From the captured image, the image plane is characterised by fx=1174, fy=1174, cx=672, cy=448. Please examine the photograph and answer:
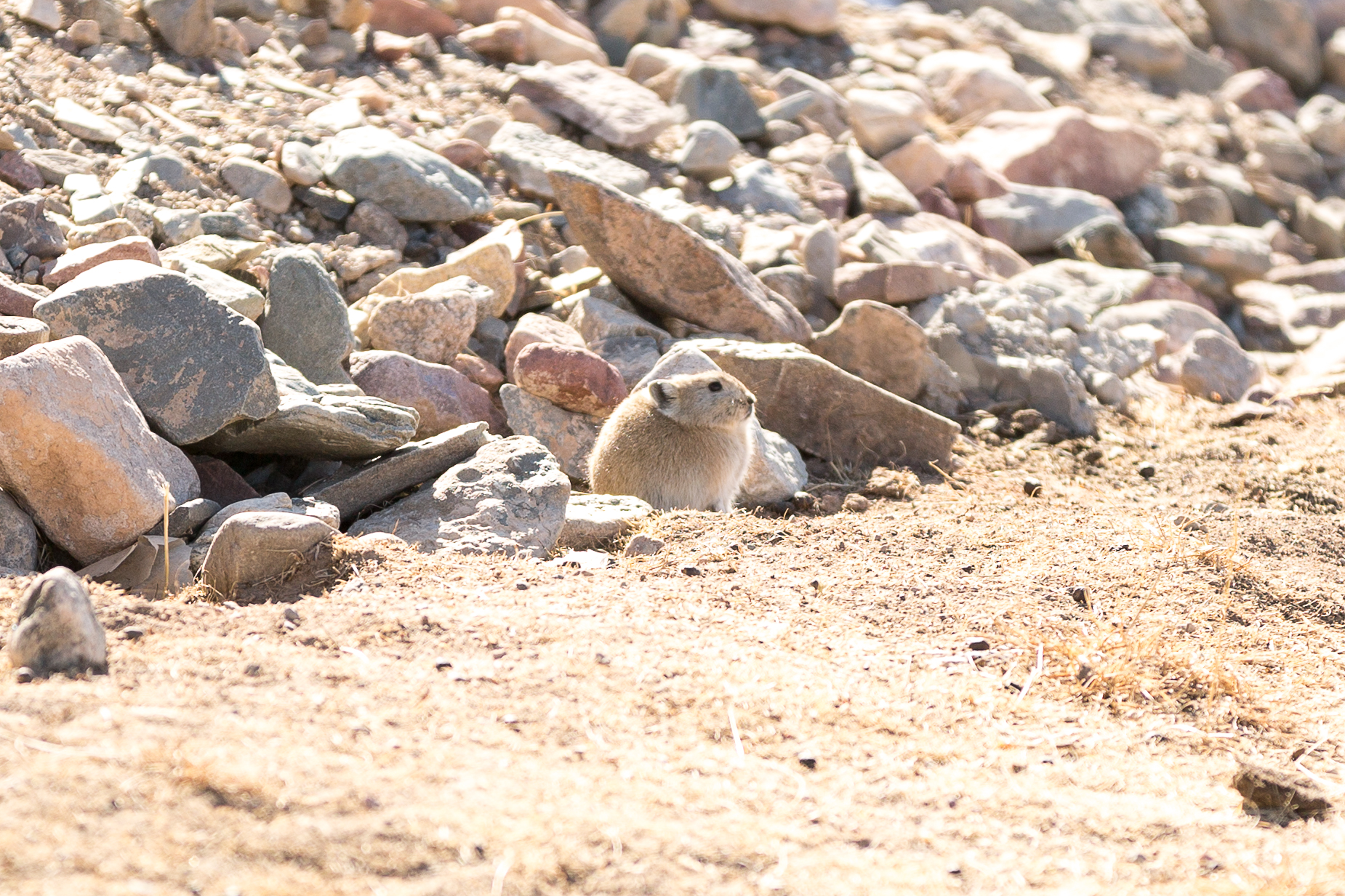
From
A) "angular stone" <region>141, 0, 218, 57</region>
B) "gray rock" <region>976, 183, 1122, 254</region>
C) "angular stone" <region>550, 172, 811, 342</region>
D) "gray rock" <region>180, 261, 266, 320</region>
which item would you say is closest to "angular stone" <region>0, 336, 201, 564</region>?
"gray rock" <region>180, 261, 266, 320</region>

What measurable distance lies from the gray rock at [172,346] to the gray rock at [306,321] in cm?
72

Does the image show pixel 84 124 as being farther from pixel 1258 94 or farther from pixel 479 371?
pixel 1258 94

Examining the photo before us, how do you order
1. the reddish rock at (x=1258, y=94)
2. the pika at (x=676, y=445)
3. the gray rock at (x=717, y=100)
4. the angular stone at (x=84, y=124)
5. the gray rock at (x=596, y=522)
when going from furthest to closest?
the reddish rock at (x=1258, y=94), the gray rock at (x=717, y=100), the angular stone at (x=84, y=124), the pika at (x=676, y=445), the gray rock at (x=596, y=522)

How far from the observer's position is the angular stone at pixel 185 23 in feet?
30.2

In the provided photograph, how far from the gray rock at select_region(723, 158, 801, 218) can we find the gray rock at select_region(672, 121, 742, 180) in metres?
0.20

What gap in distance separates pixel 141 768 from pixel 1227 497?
250 inches

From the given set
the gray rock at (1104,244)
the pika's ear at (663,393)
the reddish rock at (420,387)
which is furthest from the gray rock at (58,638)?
the gray rock at (1104,244)

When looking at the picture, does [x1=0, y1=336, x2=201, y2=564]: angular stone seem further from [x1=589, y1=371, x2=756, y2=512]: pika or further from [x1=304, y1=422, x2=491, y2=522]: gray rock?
[x1=589, y1=371, x2=756, y2=512]: pika

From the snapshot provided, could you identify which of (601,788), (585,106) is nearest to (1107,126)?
(585,106)

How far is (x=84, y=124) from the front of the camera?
780 centimetres

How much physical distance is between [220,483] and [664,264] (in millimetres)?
3580

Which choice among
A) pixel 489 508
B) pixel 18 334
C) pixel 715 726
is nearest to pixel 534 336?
pixel 489 508

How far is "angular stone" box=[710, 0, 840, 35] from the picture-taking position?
47.1ft

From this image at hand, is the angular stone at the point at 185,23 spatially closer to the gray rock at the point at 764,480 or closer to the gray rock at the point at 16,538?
the gray rock at the point at 764,480
